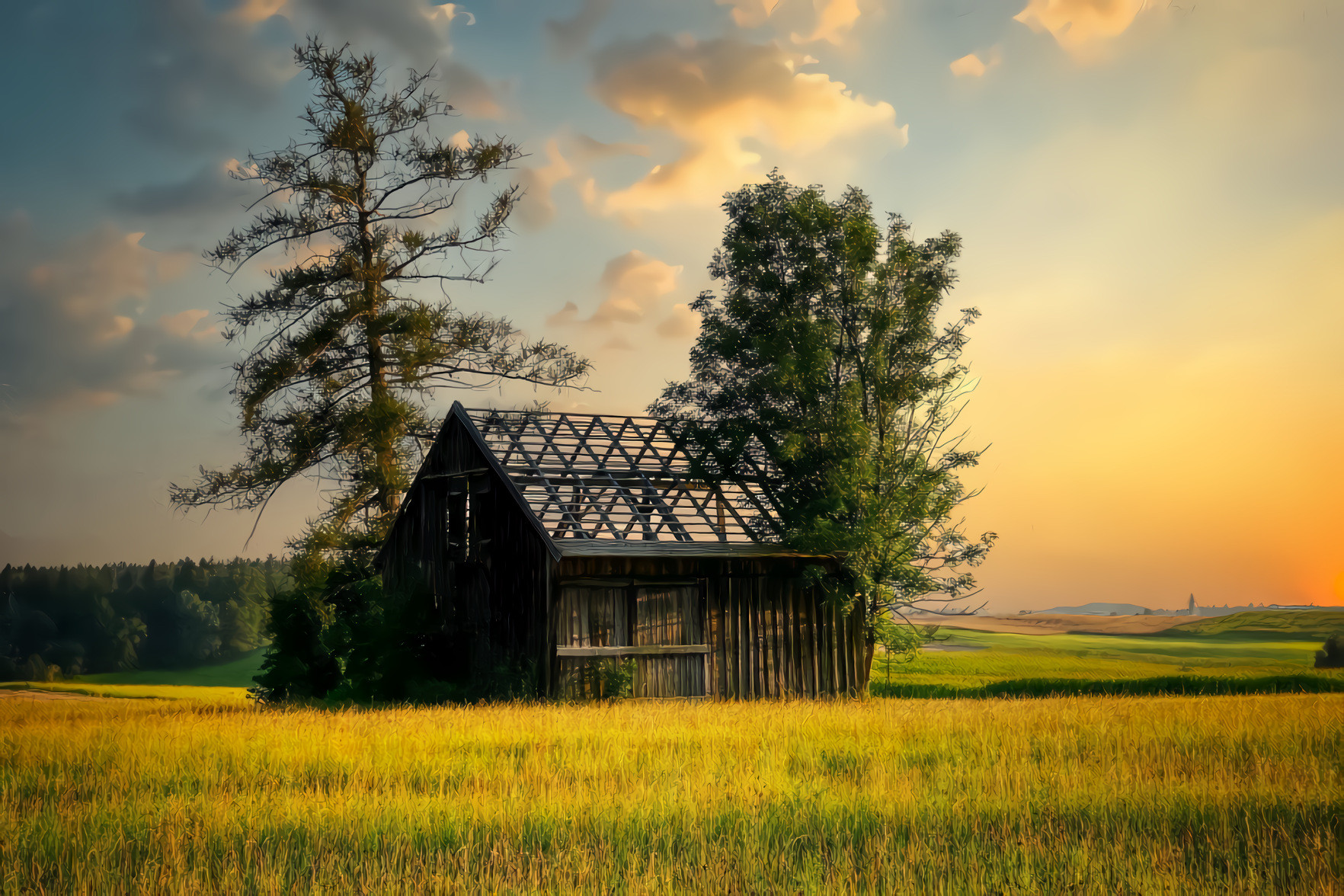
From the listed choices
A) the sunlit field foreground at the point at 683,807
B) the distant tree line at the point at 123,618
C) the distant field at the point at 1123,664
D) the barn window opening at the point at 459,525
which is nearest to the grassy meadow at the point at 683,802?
the sunlit field foreground at the point at 683,807

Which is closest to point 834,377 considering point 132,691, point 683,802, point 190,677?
point 683,802

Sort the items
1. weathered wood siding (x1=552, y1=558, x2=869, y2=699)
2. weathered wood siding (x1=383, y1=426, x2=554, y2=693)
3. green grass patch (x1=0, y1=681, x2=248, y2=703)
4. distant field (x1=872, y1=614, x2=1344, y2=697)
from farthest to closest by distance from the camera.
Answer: green grass patch (x1=0, y1=681, x2=248, y2=703) → distant field (x1=872, y1=614, x2=1344, y2=697) → weathered wood siding (x1=383, y1=426, x2=554, y2=693) → weathered wood siding (x1=552, y1=558, x2=869, y2=699)

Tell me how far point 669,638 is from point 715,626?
4.03 feet

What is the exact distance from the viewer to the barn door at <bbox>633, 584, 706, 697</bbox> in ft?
76.3

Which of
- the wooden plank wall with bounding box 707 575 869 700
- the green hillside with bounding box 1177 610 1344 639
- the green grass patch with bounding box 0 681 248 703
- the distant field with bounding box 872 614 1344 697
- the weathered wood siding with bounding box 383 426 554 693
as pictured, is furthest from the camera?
the green hillside with bounding box 1177 610 1344 639

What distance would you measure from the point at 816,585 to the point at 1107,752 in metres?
13.2

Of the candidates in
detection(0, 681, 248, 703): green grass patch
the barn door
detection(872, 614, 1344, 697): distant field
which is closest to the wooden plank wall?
the barn door

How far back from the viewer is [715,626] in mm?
24172

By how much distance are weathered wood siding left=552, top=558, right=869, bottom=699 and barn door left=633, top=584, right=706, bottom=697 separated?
18mm

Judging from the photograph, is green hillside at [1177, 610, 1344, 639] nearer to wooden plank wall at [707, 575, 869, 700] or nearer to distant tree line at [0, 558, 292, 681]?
wooden plank wall at [707, 575, 869, 700]

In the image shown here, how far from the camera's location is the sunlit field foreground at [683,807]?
23.2 feet

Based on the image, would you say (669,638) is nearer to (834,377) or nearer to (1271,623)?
(834,377)

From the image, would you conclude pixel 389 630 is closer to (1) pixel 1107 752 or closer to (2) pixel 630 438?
(2) pixel 630 438

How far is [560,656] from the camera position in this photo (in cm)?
2244
